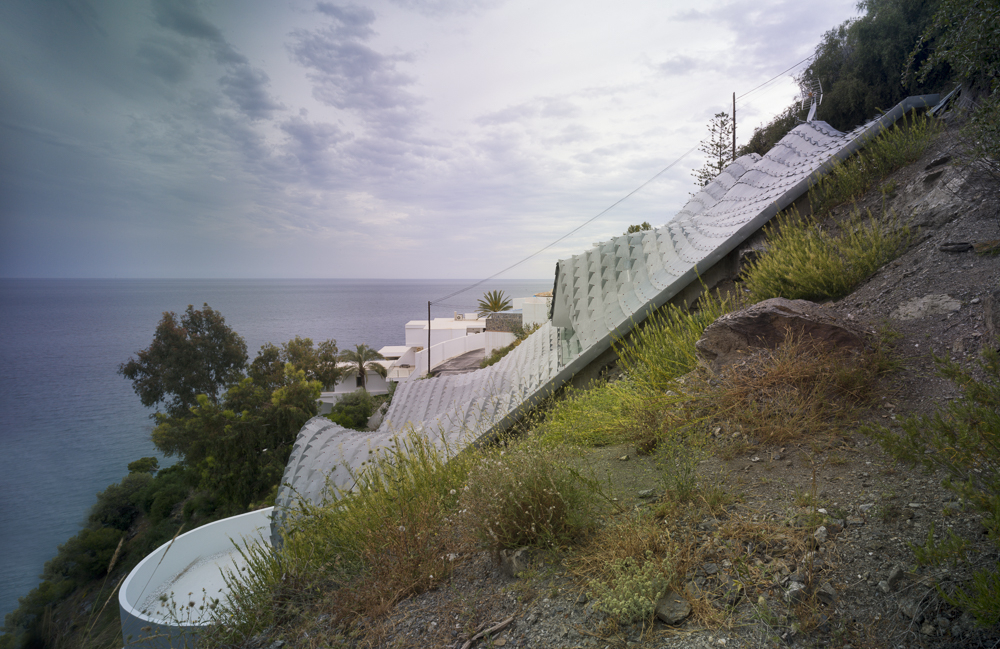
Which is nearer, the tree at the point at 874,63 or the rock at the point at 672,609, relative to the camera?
the rock at the point at 672,609

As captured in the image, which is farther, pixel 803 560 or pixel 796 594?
pixel 803 560

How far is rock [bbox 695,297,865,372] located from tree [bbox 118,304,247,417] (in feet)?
119

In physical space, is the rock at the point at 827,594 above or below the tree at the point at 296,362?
above

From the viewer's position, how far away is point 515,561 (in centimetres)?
256

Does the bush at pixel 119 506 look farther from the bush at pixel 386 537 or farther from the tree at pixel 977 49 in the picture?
the tree at pixel 977 49

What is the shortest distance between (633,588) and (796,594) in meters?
0.64

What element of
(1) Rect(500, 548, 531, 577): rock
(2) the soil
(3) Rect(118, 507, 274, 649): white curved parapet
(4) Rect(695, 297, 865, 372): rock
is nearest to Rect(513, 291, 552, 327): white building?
(3) Rect(118, 507, 274, 649): white curved parapet

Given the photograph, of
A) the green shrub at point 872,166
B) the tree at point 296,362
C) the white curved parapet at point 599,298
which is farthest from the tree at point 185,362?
the green shrub at point 872,166

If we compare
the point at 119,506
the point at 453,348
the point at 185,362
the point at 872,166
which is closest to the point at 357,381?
the point at 453,348

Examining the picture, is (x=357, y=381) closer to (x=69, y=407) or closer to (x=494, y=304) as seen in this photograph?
(x=494, y=304)

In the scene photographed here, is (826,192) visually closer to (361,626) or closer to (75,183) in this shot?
(361,626)

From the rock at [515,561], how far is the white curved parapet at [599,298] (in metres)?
2.78

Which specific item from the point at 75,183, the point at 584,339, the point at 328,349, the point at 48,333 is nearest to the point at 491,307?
the point at 328,349

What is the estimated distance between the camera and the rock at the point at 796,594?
74.6 inches
